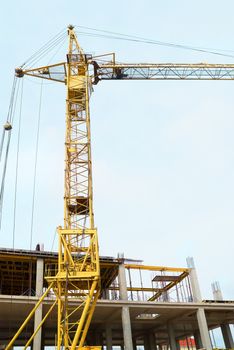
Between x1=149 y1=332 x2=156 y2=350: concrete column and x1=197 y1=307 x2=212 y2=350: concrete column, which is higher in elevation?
x1=149 y1=332 x2=156 y2=350: concrete column

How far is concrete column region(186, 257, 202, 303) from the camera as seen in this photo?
3195cm

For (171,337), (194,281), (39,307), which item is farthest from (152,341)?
(39,307)

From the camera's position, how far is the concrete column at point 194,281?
31953 millimetres

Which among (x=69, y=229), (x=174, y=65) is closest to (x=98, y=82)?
(x=174, y=65)

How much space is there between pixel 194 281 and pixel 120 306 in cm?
833

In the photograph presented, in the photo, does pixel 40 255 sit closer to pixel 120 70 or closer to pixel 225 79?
pixel 120 70

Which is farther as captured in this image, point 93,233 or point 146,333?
→ point 146,333

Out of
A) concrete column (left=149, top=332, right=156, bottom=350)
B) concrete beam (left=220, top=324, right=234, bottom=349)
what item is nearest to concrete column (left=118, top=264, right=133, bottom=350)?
concrete beam (left=220, top=324, right=234, bottom=349)

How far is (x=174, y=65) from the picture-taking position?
1517 inches

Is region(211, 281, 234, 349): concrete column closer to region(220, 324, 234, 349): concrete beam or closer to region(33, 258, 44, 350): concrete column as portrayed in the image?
region(220, 324, 234, 349): concrete beam

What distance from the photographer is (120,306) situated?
28.2m

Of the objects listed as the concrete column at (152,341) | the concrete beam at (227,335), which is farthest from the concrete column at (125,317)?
the concrete column at (152,341)

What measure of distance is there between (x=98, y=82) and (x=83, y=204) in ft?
52.8

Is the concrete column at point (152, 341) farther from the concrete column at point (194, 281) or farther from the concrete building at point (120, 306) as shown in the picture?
the concrete column at point (194, 281)
